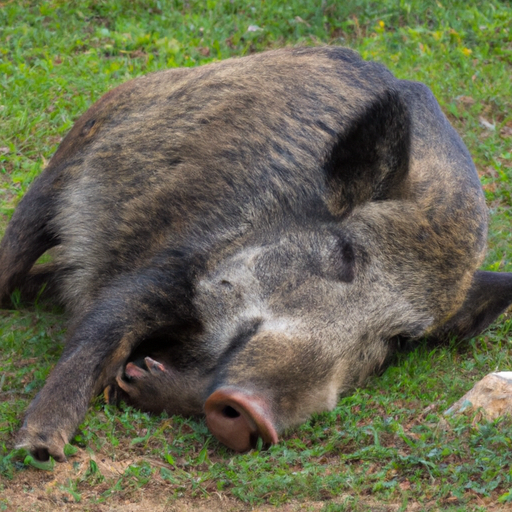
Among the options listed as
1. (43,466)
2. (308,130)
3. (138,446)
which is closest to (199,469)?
(138,446)

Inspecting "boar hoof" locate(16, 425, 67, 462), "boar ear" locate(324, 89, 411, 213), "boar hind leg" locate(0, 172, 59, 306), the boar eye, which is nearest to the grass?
"boar hoof" locate(16, 425, 67, 462)

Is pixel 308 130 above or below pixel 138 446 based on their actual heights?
above

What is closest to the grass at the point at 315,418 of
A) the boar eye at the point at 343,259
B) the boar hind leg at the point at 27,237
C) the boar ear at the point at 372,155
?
the boar hind leg at the point at 27,237

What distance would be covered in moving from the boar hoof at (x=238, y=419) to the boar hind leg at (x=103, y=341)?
60 centimetres

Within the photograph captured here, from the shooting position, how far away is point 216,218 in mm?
4234

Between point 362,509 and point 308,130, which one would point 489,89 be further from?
point 362,509

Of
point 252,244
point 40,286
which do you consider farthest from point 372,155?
point 40,286

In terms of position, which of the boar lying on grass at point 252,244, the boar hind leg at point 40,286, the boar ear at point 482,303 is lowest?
the boar hind leg at point 40,286

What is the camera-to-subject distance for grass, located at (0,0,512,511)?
336 centimetres

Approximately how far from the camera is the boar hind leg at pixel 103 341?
367cm

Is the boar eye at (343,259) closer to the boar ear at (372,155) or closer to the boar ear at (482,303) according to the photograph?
the boar ear at (372,155)

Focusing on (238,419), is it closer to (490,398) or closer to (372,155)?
(490,398)

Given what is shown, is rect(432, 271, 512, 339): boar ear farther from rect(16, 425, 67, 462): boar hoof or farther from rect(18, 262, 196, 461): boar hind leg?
rect(16, 425, 67, 462): boar hoof

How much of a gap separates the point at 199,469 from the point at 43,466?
0.65 m
